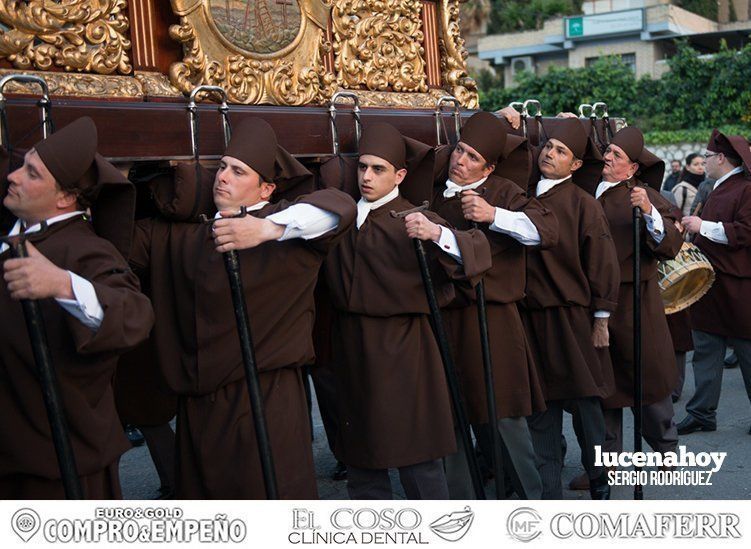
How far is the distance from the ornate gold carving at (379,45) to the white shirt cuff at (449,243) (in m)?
1.49

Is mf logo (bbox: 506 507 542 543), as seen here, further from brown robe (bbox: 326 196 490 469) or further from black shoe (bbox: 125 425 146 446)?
black shoe (bbox: 125 425 146 446)

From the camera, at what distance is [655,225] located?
5.60 meters

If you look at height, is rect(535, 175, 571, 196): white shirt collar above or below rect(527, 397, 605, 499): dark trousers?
above

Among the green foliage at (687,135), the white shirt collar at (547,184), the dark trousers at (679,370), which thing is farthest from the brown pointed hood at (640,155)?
the green foliage at (687,135)

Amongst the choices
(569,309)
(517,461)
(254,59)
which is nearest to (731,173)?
(569,309)

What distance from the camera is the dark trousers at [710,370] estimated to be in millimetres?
6797

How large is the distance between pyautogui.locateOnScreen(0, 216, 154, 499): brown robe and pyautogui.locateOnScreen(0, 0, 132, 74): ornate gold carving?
98cm

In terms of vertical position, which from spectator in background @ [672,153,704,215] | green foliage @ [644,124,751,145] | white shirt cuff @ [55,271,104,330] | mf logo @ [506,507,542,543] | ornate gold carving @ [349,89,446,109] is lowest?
green foliage @ [644,124,751,145]

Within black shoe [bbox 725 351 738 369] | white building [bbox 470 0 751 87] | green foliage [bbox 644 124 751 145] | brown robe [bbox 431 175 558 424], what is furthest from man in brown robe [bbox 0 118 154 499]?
white building [bbox 470 0 751 87]

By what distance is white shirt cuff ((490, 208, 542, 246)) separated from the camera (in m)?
4.73

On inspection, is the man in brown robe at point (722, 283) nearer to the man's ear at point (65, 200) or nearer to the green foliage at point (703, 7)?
the man's ear at point (65, 200)

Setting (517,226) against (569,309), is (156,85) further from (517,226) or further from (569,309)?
(569,309)

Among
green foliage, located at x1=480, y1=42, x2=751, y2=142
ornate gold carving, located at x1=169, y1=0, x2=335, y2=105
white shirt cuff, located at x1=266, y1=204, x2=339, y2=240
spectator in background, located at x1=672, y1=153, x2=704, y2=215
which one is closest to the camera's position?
white shirt cuff, located at x1=266, y1=204, x2=339, y2=240

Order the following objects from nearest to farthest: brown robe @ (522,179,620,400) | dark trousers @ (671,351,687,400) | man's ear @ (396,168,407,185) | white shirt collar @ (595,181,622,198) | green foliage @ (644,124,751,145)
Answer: man's ear @ (396,168,407,185)
brown robe @ (522,179,620,400)
white shirt collar @ (595,181,622,198)
dark trousers @ (671,351,687,400)
green foliage @ (644,124,751,145)
